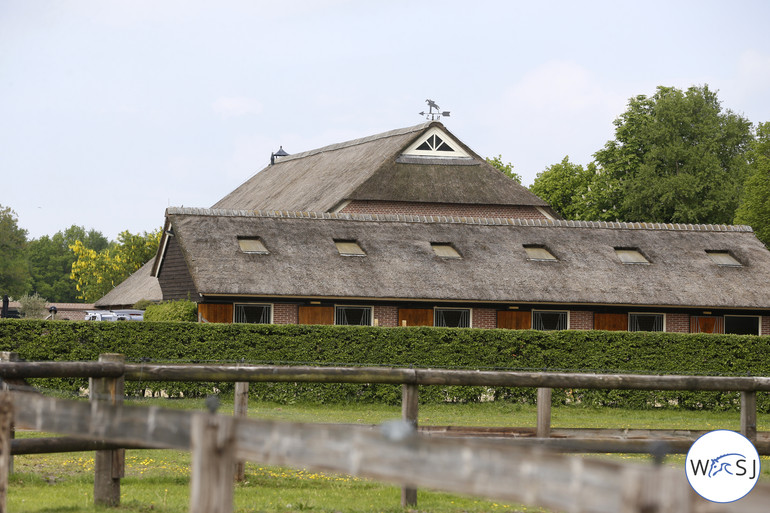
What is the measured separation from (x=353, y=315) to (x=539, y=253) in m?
7.07

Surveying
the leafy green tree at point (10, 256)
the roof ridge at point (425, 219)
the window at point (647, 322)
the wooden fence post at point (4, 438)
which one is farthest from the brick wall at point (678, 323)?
the leafy green tree at point (10, 256)

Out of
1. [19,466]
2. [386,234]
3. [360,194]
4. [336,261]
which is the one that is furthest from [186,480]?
[360,194]

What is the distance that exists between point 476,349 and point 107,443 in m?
18.7

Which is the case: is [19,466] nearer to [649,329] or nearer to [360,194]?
[649,329]

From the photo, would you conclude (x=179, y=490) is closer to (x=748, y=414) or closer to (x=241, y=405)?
(x=241, y=405)

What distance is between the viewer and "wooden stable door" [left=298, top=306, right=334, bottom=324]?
29.8 meters

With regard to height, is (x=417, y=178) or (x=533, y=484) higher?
(x=417, y=178)

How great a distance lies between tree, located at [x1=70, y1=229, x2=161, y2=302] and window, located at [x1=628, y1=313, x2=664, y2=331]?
37.7 metres

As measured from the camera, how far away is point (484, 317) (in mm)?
31203

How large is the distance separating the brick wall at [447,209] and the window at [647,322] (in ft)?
38.6

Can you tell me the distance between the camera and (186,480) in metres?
10.1

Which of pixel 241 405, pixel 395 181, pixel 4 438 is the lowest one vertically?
pixel 241 405

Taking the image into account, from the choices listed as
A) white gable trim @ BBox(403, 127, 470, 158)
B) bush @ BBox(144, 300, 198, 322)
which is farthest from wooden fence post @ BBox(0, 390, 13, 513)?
white gable trim @ BBox(403, 127, 470, 158)

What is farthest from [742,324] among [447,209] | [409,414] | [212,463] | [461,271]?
[212,463]
